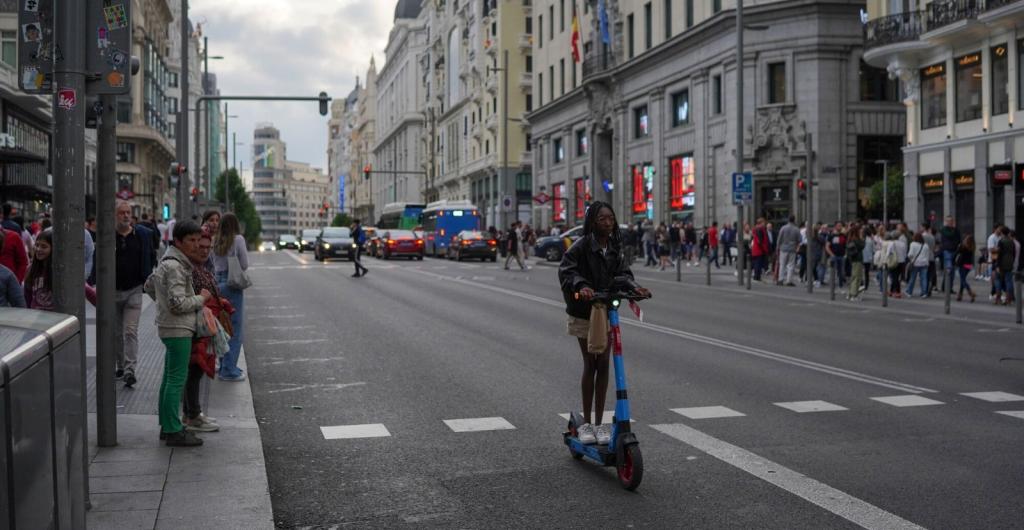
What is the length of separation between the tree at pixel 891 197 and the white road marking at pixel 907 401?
3373 centimetres

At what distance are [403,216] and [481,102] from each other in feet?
62.2

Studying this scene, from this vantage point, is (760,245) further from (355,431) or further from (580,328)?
(580,328)

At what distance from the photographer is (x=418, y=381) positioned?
11086 mm

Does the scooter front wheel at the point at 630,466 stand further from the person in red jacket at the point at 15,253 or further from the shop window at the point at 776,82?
the shop window at the point at 776,82

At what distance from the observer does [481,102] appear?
293 ft

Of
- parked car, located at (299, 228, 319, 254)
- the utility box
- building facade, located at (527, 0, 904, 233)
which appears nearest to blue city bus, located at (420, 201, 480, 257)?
building facade, located at (527, 0, 904, 233)

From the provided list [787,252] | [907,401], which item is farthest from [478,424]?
[787,252]

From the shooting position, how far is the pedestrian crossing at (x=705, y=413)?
8.39m

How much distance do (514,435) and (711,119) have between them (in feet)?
128

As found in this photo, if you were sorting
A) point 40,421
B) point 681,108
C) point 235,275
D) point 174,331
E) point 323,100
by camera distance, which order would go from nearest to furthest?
1. point 40,421
2. point 174,331
3. point 235,275
4. point 323,100
5. point 681,108

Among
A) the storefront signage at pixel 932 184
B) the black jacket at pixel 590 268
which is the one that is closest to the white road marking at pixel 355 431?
the black jacket at pixel 590 268

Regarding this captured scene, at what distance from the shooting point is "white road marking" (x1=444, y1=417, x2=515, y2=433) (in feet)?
27.6

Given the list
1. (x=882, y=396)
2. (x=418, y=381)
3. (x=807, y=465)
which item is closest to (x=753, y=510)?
(x=807, y=465)

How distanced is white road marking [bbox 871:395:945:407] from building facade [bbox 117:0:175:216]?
2135 inches
